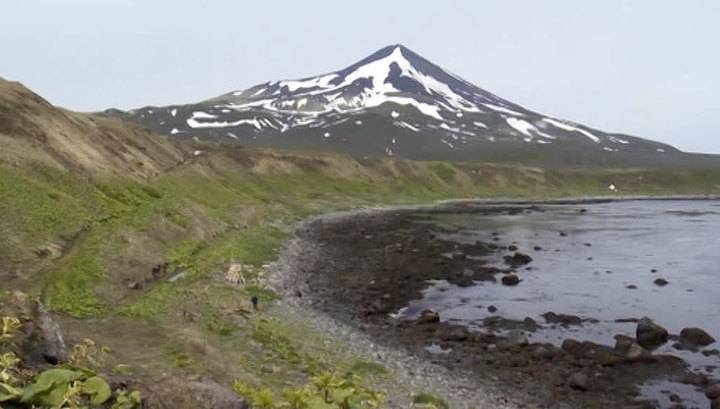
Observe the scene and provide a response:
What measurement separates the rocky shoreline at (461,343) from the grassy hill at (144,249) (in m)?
2.80

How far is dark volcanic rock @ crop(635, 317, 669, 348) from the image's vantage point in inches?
1291

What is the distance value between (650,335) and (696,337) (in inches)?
93.5

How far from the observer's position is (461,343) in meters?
33.0

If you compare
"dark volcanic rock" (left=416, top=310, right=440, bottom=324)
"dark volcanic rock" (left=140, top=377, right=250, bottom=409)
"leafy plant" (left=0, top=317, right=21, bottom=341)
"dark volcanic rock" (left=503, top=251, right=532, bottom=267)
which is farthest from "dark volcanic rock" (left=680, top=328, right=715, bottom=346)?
"leafy plant" (left=0, top=317, right=21, bottom=341)

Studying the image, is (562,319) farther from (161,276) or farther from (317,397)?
(317,397)

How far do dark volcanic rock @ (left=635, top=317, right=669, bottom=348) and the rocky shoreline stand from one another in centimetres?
7

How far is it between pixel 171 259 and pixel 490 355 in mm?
22782

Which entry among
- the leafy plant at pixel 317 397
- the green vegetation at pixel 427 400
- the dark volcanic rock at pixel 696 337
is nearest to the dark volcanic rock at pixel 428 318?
the dark volcanic rock at pixel 696 337

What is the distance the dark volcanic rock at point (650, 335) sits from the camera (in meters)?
32.8

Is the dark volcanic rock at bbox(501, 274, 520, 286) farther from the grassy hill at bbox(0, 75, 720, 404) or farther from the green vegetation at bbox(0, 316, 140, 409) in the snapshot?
→ the green vegetation at bbox(0, 316, 140, 409)

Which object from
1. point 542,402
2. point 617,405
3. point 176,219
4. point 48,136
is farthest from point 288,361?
point 48,136

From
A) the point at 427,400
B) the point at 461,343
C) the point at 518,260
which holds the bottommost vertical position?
the point at 461,343

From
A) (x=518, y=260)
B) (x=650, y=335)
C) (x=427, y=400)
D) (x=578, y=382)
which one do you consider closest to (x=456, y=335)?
(x=578, y=382)

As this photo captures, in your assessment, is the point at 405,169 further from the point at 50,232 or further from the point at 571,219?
the point at 50,232
